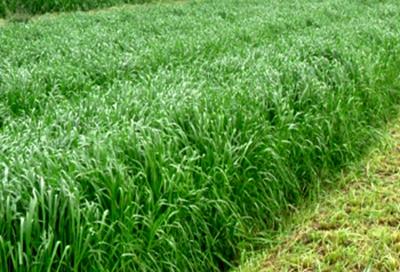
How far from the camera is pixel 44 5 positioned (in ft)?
51.3

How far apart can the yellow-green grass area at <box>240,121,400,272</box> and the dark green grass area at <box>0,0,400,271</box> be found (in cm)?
18

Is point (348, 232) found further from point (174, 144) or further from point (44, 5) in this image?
point (44, 5)

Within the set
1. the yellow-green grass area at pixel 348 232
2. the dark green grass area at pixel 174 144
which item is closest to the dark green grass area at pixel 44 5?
the dark green grass area at pixel 174 144

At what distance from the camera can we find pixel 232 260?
125 inches

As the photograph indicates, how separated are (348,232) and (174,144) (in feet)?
3.76

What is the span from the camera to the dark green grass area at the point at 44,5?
14812 mm

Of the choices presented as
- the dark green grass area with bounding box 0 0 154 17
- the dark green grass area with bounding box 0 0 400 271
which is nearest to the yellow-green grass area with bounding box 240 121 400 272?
the dark green grass area with bounding box 0 0 400 271

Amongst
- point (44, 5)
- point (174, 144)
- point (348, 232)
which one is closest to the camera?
point (348, 232)

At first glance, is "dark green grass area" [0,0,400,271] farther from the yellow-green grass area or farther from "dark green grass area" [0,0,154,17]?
"dark green grass area" [0,0,154,17]

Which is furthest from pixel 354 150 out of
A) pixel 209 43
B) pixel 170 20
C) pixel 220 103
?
pixel 170 20

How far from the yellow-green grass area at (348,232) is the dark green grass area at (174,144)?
0.18m

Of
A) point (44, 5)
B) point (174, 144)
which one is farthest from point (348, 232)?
point (44, 5)

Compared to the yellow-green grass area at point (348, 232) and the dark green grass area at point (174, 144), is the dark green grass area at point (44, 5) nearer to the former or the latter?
the dark green grass area at point (174, 144)

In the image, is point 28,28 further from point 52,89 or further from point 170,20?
point 52,89
